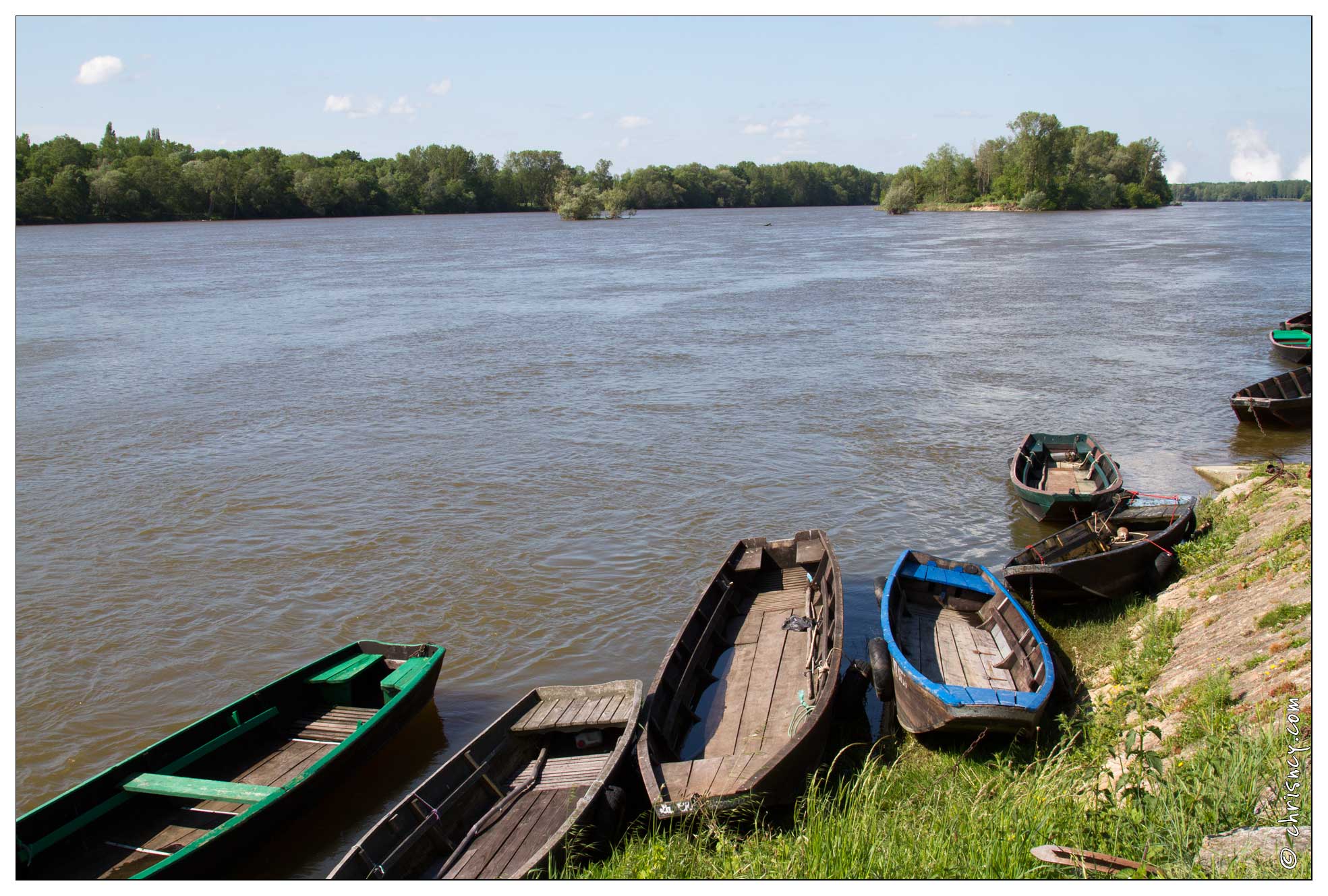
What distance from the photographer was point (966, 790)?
8414mm

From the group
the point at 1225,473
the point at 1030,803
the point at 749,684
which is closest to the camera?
the point at 1030,803

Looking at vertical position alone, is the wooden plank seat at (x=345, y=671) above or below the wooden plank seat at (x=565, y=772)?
above

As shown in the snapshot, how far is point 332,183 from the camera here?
132 m

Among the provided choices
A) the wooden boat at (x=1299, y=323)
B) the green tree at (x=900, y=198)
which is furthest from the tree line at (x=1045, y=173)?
the wooden boat at (x=1299, y=323)

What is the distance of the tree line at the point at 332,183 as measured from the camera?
10869 centimetres

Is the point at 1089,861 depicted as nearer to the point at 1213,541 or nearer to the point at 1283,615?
the point at 1283,615

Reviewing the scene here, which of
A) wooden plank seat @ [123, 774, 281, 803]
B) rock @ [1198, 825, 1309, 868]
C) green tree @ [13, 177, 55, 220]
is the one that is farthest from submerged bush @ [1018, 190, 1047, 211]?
wooden plank seat @ [123, 774, 281, 803]

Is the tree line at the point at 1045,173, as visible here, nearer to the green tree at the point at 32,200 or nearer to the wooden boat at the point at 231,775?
the green tree at the point at 32,200

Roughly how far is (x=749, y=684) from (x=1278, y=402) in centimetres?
1649

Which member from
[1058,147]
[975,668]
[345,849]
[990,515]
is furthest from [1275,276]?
[1058,147]

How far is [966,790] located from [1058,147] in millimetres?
139153

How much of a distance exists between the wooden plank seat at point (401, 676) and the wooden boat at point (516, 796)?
1520 millimetres

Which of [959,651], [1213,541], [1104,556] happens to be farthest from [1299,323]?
[959,651]

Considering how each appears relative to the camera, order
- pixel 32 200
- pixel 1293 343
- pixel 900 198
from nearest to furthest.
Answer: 1. pixel 1293 343
2. pixel 32 200
3. pixel 900 198
